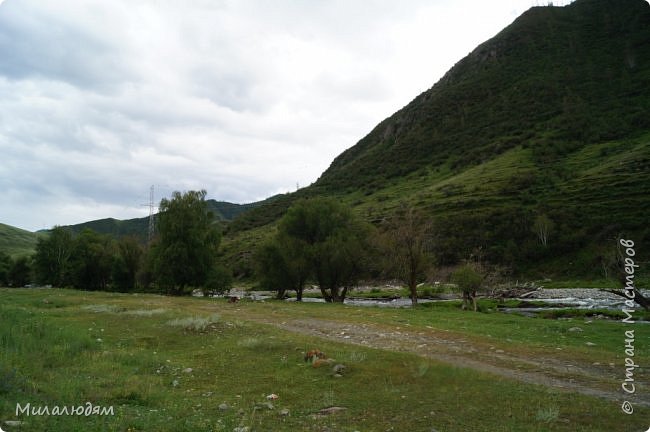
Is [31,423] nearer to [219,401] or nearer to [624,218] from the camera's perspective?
[219,401]

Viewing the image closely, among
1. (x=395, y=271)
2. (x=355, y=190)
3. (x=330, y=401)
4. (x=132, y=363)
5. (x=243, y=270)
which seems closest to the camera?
(x=330, y=401)

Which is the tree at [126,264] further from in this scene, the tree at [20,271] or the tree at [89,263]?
the tree at [20,271]

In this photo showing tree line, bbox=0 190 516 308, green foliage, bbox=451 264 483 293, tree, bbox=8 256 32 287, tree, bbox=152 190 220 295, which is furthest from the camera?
tree, bbox=8 256 32 287

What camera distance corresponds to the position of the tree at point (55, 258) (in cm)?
7794

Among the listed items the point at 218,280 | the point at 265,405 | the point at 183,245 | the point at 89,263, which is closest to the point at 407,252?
the point at 218,280

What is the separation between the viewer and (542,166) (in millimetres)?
119688

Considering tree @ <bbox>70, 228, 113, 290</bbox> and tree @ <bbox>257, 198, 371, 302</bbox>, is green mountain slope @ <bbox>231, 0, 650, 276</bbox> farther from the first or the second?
tree @ <bbox>70, 228, 113, 290</bbox>

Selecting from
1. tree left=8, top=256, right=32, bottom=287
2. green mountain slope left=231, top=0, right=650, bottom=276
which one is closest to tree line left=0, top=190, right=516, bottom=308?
green mountain slope left=231, top=0, right=650, bottom=276

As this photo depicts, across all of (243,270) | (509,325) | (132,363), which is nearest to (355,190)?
(243,270)

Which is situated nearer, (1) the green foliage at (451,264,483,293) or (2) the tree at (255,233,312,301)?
(1) the green foliage at (451,264,483,293)

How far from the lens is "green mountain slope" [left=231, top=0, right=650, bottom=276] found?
81688mm

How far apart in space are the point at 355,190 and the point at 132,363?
16534 centimetres

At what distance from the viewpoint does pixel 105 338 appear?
19.4m

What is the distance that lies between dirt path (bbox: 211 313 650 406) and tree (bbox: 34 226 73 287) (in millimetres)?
71045
